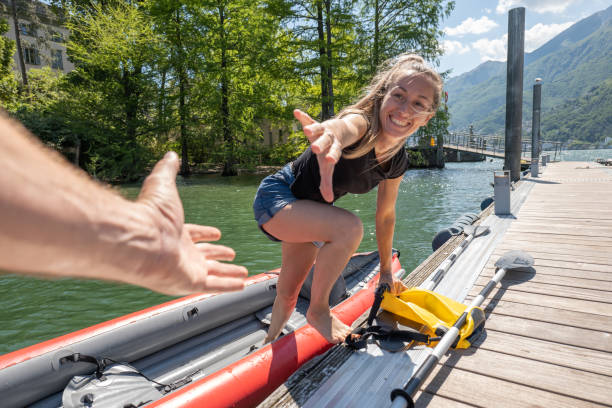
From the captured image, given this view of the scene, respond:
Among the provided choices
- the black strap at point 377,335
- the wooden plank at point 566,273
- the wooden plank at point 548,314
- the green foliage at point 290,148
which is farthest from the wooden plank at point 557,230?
the green foliage at point 290,148

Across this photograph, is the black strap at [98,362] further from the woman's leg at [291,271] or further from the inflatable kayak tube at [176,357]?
the woman's leg at [291,271]

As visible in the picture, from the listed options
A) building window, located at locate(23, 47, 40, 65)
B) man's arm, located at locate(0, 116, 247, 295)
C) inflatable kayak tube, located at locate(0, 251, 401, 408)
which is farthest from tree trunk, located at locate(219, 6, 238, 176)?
building window, located at locate(23, 47, 40, 65)

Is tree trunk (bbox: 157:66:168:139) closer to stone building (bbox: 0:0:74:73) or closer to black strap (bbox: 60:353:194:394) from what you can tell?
stone building (bbox: 0:0:74:73)

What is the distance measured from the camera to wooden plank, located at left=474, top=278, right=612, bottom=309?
276 centimetres

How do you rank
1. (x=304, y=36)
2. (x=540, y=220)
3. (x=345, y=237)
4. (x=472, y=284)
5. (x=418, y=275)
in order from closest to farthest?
(x=345, y=237) < (x=472, y=284) < (x=418, y=275) < (x=540, y=220) < (x=304, y=36)

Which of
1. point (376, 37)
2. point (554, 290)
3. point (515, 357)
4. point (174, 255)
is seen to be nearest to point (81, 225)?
point (174, 255)

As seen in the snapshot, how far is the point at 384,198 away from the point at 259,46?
2050cm

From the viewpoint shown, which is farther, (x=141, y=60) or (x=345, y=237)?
(x=141, y=60)

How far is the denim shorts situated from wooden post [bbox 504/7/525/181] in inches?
422

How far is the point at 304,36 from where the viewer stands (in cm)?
2044

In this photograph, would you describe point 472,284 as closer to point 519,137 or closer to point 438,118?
point 519,137

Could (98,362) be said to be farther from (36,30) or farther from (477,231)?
(36,30)

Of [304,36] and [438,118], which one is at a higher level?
[304,36]

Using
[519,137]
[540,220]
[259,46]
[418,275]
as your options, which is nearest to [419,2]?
[259,46]
